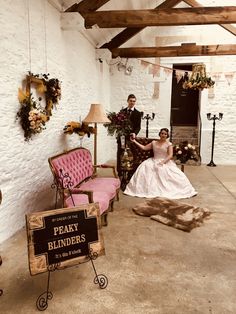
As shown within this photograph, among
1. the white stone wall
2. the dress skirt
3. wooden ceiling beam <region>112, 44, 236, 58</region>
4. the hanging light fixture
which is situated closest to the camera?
the white stone wall

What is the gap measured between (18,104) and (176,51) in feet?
16.8

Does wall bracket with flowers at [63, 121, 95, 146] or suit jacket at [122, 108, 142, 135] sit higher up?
suit jacket at [122, 108, 142, 135]

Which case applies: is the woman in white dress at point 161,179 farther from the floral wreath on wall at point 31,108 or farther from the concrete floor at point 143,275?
the floral wreath on wall at point 31,108

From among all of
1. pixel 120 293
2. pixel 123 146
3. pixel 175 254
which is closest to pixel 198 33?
pixel 123 146

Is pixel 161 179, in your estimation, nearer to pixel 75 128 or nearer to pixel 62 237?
pixel 75 128

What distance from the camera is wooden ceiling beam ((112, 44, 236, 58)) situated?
667 centimetres

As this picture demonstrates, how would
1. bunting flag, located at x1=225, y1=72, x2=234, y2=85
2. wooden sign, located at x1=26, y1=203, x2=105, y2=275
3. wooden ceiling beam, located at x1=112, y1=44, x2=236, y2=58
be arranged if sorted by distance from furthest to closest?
bunting flag, located at x1=225, y1=72, x2=234, y2=85 < wooden ceiling beam, located at x1=112, y1=44, x2=236, y2=58 < wooden sign, located at x1=26, y1=203, x2=105, y2=275

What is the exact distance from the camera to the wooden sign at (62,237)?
6.13ft

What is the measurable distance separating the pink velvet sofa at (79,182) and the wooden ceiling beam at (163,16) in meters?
2.14

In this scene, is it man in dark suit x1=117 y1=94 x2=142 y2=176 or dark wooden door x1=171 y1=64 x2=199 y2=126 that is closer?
man in dark suit x1=117 y1=94 x2=142 y2=176

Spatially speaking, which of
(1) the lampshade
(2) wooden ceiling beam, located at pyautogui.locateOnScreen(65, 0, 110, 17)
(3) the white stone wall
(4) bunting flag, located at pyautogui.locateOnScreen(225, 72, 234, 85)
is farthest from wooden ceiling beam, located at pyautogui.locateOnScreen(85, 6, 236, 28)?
(4) bunting flag, located at pyautogui.locateOnScreen(225, 72, 234, 85)

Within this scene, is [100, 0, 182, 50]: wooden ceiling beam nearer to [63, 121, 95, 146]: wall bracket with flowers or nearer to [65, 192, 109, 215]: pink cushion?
[63, 121, 95, 146]: wall bracket with flowers

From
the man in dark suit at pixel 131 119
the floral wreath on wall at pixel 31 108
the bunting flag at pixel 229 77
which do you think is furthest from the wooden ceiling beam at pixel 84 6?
the bunting flag at pixel 229 77

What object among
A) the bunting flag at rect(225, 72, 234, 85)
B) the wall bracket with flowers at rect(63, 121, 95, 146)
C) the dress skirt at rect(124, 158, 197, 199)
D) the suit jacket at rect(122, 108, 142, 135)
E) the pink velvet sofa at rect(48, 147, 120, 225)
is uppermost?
the bunting flag at rect(225, 72, 234, 85)
